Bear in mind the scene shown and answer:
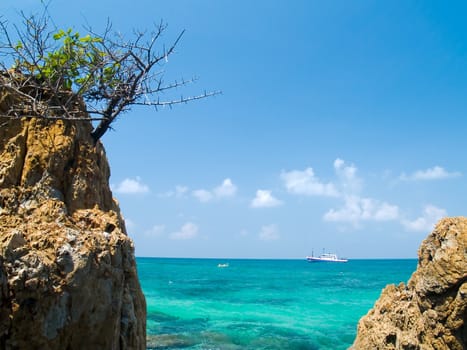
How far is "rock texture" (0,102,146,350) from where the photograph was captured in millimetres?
3963

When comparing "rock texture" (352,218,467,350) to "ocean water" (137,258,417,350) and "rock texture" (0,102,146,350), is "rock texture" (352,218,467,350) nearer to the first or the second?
"rock texture" (0,102,146,350)

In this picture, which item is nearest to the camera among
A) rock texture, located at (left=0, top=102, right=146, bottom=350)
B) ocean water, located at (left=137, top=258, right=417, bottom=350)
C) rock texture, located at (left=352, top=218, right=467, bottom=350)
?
rock texture, located at (left=0, top=102, right=146, bottom=350)

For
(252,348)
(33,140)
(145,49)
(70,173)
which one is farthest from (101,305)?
(252,348)

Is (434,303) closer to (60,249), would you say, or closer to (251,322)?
(60,249)

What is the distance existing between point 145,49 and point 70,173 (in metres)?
2.05

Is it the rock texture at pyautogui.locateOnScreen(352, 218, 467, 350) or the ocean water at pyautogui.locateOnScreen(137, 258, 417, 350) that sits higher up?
the rock texture at pyautogui.locateOnScreen(352, 218, 467, 350)

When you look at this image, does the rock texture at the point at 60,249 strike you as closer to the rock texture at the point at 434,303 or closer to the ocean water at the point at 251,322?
the rock texture at the point at 434,303

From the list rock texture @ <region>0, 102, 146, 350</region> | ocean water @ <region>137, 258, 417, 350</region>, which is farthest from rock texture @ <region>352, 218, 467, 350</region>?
ocean water @ <region>137, 258, 417, 350</region>

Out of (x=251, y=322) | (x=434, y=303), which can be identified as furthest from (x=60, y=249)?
(x=251, y=322)

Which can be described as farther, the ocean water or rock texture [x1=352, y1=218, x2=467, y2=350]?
the ocean water

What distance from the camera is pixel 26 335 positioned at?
3918mm

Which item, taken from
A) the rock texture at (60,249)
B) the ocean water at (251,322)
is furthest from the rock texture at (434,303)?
the ocean water at (251,322)

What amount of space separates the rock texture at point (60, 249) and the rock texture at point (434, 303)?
6.42m

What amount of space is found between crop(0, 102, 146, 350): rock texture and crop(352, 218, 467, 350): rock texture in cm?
642
